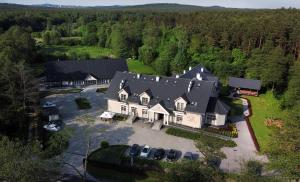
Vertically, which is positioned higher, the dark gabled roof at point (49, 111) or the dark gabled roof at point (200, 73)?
the dark gabled roof at point (200, 73)

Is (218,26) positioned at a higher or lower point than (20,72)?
higher

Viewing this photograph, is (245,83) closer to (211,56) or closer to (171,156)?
(211,56)

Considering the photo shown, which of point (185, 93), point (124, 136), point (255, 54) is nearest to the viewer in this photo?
point (124, 136)

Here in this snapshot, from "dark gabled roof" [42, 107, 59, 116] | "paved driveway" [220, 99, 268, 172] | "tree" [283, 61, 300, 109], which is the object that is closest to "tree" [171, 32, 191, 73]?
"tree" [283, 61, 300, 109]

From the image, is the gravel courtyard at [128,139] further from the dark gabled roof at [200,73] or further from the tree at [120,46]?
the tree at [120,46]

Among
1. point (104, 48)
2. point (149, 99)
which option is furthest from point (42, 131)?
point (104, 48)

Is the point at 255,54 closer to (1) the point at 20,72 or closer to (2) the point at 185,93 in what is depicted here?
(2) the point at 185,93

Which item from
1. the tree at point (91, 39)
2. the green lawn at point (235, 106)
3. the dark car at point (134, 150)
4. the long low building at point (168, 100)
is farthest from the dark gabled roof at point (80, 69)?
the tree at point (91, 39)
